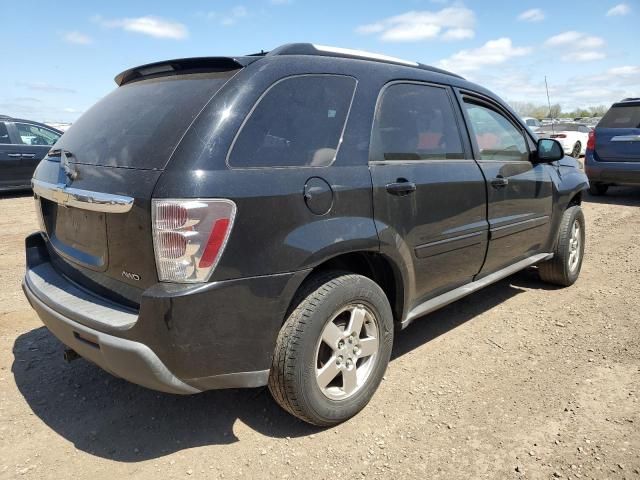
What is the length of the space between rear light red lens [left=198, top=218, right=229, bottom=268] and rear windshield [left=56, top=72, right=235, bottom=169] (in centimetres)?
36

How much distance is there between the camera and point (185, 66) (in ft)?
8.35

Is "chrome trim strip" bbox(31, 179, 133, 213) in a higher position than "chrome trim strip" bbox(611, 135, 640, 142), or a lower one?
lower

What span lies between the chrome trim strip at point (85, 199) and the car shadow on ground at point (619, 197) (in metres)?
9.72

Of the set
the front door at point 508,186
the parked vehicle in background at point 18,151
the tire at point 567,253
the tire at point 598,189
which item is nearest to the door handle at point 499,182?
the front door at point 508,186

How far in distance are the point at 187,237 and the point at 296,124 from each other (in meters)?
0.79

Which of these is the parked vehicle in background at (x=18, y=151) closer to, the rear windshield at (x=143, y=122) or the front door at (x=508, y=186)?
the rear windshield at (x=143, y=122)

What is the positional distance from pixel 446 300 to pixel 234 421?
1.51 metres

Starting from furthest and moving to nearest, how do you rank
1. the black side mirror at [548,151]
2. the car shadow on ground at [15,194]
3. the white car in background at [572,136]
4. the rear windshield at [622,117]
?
the white car in background at [572,136] < the car shadow on ground at [15,194] < the rear windshield at [622,117] < the black side mirror at [548,151]

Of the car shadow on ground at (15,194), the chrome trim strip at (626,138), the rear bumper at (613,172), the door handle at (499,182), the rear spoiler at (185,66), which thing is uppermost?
the rear spoiler at (185,66)

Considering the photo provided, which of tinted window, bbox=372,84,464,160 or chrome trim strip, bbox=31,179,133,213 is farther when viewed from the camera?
tinted window, bbox=372,84,464,160

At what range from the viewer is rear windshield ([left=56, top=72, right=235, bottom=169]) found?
2.20 m

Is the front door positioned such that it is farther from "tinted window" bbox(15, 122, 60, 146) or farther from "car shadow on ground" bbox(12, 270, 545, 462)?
"tinted window" bbox(15, 122, 60, 146)

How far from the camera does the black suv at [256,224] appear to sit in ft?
6.73

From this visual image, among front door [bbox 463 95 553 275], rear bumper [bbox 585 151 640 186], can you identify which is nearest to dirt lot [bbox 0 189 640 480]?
front door [bbox 463 95 553 275]
